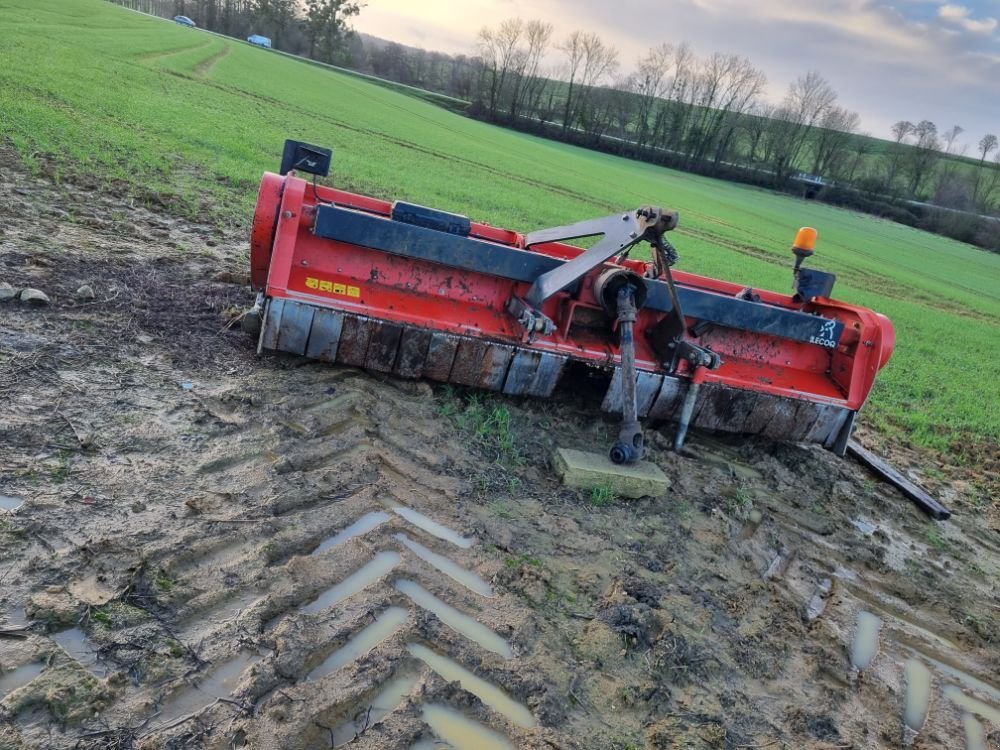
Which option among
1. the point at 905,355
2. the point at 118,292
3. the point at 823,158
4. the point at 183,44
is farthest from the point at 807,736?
the point at 823,158

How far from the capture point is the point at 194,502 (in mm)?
2961

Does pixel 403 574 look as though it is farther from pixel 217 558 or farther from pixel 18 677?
pixel 18 677

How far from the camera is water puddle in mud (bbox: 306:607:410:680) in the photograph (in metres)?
2.38

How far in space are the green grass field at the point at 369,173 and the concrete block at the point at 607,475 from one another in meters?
3.76

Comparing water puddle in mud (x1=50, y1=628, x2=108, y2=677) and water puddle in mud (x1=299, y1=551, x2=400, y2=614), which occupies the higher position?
water puddle in mud (x1=299, y1=551, x2=400, y2=614)

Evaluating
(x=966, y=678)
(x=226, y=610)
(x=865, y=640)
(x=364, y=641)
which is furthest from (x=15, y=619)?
(x=966, y=678)

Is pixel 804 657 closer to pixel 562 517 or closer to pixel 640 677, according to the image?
pixel 640 677

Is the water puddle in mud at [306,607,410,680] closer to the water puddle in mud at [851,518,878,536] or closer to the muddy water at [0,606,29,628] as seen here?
the muddy water at [0,606,29,628]

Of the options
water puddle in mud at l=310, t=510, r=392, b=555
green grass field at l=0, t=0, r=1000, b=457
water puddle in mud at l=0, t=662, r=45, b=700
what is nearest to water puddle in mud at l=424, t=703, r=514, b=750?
water puddle in mud at l=310, t=510, r=392, b=555

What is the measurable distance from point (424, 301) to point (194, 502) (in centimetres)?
223

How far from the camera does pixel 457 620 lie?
2.78 meters

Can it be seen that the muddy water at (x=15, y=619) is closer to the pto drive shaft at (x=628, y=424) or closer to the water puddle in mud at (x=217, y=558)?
the water puddle in mud at (x=217, y=558)

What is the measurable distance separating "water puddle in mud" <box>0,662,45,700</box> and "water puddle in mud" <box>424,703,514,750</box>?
1204 mm

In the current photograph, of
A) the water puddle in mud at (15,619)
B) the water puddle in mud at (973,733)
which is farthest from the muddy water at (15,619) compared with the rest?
the water puddle in mud at (973,733)
